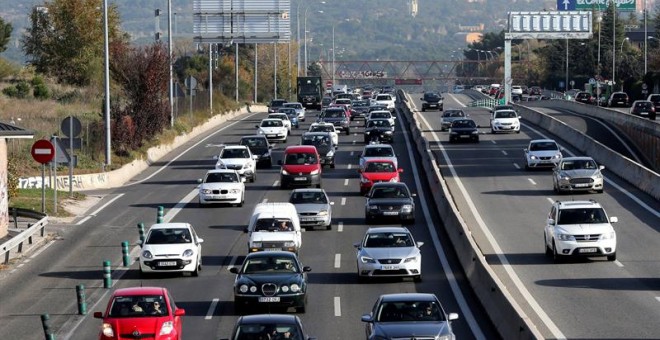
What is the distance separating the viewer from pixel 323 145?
196 ft

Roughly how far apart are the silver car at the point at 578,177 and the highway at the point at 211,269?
5250 millimetres

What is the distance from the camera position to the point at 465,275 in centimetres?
3156

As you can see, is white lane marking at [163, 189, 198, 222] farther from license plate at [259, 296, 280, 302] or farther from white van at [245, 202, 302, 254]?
license plate at [259, 296, 280, 302]

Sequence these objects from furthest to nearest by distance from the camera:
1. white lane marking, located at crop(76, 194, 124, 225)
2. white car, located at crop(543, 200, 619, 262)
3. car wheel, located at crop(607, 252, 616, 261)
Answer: white lane marking, located at crop(76, 194, 124, 225), car wheel, located at crop(607, 252, 616, 261), white car, located at crop(543, 200, 619, 262)

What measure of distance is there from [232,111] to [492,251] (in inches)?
2564

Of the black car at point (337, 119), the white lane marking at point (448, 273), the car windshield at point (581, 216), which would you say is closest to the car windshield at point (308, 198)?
the white lane marking at point (448, 273)

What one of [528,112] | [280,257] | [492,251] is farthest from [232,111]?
[280,257]

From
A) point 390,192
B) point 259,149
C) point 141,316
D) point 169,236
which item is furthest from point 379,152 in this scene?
point 141,316

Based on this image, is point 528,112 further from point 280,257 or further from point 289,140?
point 280,257

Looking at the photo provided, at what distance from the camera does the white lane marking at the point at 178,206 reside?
44.3 meters

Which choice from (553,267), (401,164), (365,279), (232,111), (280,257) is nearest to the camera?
(280,257)

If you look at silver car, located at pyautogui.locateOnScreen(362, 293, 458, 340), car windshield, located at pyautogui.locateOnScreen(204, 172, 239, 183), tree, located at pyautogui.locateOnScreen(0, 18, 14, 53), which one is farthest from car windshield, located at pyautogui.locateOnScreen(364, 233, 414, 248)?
tree, located at pyautogui.locateOnScreen(0, 18, 14, 53)

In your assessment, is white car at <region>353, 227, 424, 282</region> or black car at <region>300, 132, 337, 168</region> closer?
white car at <region>353, 227, 424, 282</region>

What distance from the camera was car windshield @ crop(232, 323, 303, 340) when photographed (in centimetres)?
1961
